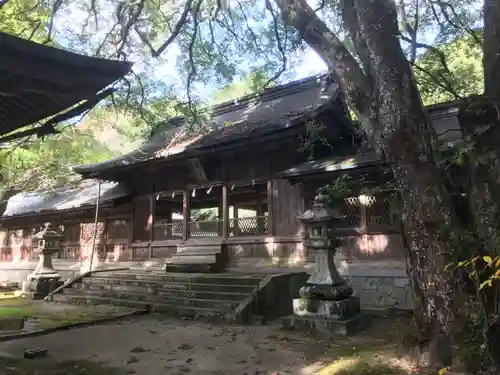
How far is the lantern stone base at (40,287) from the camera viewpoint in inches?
503

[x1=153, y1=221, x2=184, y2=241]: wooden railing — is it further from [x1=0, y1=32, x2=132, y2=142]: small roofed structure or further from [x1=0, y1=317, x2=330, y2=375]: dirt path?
[x1=0, y1=32, x2=132, y2=142]: small roofed structure

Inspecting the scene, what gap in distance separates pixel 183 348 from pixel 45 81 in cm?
431

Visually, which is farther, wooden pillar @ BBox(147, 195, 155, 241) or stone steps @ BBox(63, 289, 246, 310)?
wooden pillar @ BBox(147, 195, 155, 241)

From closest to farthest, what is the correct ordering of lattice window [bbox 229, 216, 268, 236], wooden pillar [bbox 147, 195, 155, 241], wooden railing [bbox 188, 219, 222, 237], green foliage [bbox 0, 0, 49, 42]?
green foliage [bbox 0, 0, 49, 42]
lattice window [bbox 229, 216, 268, 236]
wooden railing [bbox 188, 219, 222, 237]
wooden pillar [bbox 147, 195, 155, 241]

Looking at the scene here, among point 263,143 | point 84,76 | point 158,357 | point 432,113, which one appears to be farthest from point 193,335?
point 432,113

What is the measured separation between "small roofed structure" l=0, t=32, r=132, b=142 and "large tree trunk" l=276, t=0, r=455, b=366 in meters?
2.77

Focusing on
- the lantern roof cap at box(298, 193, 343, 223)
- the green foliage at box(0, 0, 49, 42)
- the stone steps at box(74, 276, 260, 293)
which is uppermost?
the green foliage at box(0, 0, 49, 42)

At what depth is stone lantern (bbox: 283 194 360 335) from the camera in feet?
24.2

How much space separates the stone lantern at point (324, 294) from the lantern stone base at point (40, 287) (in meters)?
8.68

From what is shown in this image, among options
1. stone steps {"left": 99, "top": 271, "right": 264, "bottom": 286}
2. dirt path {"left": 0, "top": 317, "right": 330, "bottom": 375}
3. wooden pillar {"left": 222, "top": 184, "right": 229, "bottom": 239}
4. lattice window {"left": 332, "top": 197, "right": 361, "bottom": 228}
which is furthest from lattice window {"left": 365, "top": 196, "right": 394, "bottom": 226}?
wooden pillar {"left": 222, "top": 184, "right": 229, "bottom": 239}

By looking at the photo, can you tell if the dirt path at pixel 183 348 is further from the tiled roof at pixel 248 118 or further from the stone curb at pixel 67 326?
the tiled roof at pixel 248 118

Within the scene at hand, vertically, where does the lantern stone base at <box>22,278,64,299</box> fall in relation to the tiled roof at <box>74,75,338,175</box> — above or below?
below

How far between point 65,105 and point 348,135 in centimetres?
933

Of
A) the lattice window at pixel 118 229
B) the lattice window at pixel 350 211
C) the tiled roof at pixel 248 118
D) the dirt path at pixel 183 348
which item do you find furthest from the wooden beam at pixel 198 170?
the dirt path at pixel 183 348
